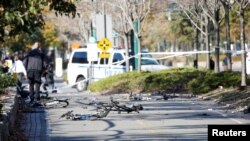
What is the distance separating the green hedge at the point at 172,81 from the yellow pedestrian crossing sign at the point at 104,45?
241 cm

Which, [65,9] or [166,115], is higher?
[65,9]

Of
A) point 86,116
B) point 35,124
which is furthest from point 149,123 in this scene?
point 35,124

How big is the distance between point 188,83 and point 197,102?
4299 mm

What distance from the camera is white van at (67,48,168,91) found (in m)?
35.9

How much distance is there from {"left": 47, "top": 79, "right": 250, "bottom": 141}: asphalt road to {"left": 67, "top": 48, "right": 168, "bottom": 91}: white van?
48.7ft

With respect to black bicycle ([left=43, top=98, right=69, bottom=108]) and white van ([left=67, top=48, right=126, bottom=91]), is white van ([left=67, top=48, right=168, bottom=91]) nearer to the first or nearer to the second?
white van ([left=67, top=48, right=126, bottom=91])

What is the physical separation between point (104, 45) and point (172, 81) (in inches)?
242

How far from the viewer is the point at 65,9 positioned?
44.7ft

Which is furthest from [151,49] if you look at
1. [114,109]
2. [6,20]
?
[6,20]

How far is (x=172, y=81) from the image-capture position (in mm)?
27625

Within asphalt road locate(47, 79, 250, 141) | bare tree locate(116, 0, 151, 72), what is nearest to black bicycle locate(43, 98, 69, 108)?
asphalt road locate(47, 79, 250, 141)

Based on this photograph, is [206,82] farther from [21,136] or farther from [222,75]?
[21,136]

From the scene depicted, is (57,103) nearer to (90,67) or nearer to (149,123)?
(149,123)

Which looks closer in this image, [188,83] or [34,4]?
[34,4]
